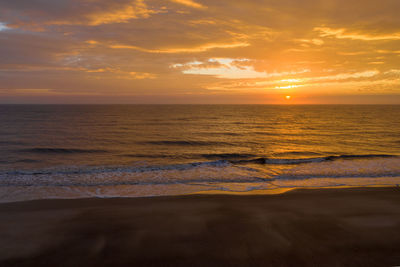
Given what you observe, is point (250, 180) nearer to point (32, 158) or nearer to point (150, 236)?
point (150, 236)

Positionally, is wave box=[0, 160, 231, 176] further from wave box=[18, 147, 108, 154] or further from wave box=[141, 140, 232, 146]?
wave box=[141, 140, 232, 146]

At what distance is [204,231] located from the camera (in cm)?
668

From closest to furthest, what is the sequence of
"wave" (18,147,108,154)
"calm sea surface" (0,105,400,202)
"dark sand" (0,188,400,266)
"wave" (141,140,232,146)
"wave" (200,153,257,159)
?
1. "dark sand" (0,188,400,266)
2. "calm sea surface" (0,105,400,202)
3. "wave" (200,153,257,159)
4. "wave" (18,147,108,154)
5. "wave" (141,140,232,146)

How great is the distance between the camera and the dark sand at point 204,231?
541 centimetres

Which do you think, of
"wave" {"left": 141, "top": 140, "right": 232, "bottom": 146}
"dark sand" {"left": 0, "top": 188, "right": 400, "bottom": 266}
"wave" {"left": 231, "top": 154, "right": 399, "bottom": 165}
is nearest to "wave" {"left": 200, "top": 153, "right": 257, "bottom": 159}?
"wave" {"left": 231, "top": 154, "right": 399, "bottom": 165}

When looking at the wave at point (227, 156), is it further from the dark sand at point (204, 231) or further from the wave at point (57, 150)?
the dark sand at point (204, 231)

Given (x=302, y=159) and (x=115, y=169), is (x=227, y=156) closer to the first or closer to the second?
(x=302, y=159)

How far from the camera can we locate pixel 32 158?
1877cm

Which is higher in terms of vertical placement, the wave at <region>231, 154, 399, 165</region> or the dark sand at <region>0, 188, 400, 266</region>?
the dark sand at <region>0, 188, 400, 266</region>

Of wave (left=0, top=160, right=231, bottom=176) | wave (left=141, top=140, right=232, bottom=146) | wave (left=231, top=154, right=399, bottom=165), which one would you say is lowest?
wave (left=0, top=160, right=231, bottom=176)

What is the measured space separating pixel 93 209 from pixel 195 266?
4.83m

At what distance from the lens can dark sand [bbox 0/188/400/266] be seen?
541 centimetres

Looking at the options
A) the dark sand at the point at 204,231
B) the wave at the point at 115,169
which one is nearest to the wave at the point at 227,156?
the wave at the point at 115,169

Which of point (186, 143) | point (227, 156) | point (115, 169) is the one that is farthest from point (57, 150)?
point (227, 156)
